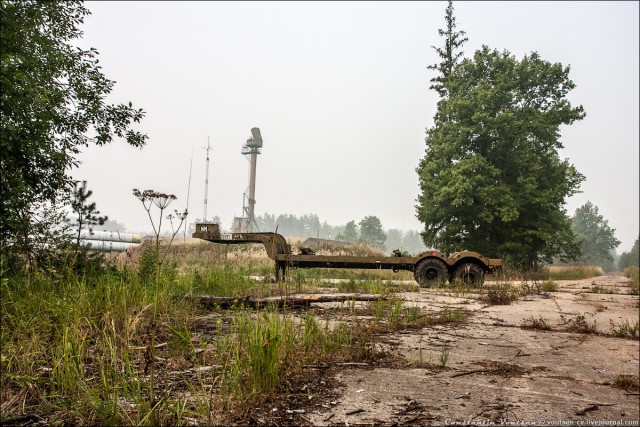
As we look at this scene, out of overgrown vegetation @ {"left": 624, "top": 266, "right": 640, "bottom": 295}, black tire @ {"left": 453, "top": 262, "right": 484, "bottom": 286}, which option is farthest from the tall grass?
overgrown vegetation @ {"left": 624, "top": 266, "right": 640, "bottom": 295}

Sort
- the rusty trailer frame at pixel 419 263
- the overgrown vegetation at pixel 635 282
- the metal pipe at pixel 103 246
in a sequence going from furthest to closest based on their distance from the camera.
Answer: the overgrown vegetation at pixel 635 282 < the rusty trailer frame at pixel 419 263 < the metal pipe at pixel 103 246

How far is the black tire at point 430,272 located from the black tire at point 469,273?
35cm

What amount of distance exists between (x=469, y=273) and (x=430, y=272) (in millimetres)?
1100

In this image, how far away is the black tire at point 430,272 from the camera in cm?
1139

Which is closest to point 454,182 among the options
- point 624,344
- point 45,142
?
point 624,344

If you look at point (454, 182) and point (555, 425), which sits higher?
point (454, 182)

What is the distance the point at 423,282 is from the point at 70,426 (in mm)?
10278

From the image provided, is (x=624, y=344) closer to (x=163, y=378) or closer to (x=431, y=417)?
(x=431, y=417)

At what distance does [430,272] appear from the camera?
11.5 meters

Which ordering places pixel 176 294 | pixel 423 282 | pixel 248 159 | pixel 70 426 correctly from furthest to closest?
pixel 248 159 → pixel 423 282 → pixel 176 294 → pixel 70 426

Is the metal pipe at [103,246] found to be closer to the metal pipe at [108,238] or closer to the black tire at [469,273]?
the metal pipe at [108,238]

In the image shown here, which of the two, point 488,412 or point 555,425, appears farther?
point 488,412

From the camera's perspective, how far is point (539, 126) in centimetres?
2200

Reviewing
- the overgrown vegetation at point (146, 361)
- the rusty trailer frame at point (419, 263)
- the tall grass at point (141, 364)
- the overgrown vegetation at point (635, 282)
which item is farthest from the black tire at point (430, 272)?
the tall grass at point (141, 364)
